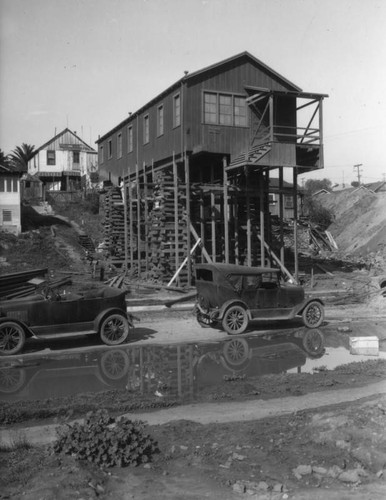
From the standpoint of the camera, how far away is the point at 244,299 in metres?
14.6

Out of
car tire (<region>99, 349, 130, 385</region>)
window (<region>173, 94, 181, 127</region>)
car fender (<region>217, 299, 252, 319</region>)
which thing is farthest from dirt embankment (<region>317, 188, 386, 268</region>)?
car tire (<region>99, 349, 130, 385</region>)

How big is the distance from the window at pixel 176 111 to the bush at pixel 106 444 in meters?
20.6

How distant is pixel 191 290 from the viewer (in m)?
23.5

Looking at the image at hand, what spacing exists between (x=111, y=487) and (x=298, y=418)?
306 centimetres

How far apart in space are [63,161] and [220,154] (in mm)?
43453

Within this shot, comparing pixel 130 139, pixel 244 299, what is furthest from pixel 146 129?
pixel 244 299

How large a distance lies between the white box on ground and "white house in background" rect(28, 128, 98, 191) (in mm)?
54444

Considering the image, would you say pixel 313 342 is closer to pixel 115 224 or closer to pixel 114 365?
pixel 114 365

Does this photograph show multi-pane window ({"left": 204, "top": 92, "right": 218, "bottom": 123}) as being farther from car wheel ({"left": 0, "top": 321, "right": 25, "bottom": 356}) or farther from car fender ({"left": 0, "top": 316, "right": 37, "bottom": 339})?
car wheel ({"left": 0, "top": 321, "right": 25, "bottom": 356})

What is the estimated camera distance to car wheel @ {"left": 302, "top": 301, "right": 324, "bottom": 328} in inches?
603

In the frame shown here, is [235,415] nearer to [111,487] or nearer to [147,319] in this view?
[111,487]

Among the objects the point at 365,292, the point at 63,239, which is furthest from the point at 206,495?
the point at 63,239

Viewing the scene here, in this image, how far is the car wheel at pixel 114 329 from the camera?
1268 cm

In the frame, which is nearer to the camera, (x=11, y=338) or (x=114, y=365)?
(x=114, y=365)
